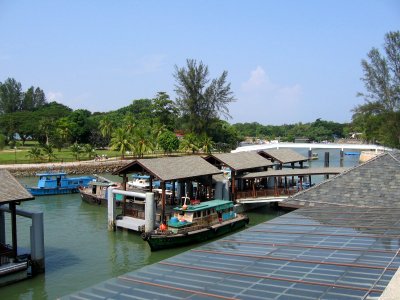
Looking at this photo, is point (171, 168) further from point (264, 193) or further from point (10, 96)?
point (10, 96)

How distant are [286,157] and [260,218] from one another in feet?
31.7

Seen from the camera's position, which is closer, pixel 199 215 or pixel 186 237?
pixel 186 237

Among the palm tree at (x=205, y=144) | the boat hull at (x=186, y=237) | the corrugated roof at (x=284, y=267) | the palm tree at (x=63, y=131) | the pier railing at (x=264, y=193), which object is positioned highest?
the palm tree at (x=63, y=131)

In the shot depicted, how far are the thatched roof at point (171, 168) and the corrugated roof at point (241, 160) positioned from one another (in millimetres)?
2768

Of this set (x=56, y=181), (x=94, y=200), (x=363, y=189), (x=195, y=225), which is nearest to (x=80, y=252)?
(x=195, y=225)

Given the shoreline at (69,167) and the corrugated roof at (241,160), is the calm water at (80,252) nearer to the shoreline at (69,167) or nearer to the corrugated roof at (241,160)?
the corrugated roof at (241,160)

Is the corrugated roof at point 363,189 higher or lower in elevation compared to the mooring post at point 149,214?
higher

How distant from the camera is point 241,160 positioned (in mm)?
36219

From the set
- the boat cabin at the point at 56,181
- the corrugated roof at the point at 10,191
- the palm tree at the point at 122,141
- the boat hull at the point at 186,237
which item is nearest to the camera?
the corrugated roof at the point at 10,191

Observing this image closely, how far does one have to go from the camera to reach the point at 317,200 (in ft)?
50.6

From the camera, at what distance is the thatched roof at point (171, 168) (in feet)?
89.5

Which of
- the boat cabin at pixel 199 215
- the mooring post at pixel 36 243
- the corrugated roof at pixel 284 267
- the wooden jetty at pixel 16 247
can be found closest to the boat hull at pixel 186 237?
the boat cabin at pixel 199 215

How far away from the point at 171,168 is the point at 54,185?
65.5 feet

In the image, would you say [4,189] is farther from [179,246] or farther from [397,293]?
[397,293]
